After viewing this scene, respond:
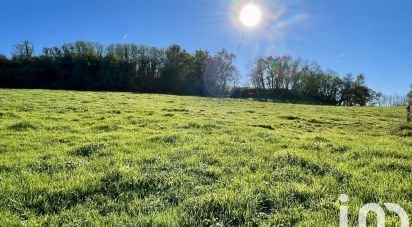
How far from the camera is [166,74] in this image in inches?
3735

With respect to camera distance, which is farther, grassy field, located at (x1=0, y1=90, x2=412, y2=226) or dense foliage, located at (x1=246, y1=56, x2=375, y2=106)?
dense foliage, located at (x1=246, y1=56, x2=375, y2=106)

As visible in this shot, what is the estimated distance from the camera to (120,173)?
8.38 m

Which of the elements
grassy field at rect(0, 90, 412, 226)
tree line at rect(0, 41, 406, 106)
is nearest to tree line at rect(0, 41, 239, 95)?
tree line at rect(0, 41, 406, 106)

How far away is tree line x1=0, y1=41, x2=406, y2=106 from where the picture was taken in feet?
269

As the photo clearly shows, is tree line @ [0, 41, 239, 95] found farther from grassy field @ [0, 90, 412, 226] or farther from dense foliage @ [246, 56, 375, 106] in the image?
grassy field @ [0, 90, 412, 226]

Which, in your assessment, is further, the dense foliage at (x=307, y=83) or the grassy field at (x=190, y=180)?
the dense foliage at (x=307, y=83)

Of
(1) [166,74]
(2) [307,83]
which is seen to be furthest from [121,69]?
(2) [307,83]

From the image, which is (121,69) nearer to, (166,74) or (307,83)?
(166,74)

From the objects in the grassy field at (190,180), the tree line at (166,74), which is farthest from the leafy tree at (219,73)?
the grassy field at (190,180)

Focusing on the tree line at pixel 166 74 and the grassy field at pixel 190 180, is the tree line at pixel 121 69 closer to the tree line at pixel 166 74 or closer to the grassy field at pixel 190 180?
the tree line at pixel 166 74

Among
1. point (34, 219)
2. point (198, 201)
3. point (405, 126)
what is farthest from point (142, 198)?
point (405, 126)

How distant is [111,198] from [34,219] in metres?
1.51

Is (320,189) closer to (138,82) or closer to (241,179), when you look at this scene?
(241,179)

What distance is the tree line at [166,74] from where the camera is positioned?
81.9 metres
